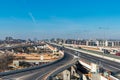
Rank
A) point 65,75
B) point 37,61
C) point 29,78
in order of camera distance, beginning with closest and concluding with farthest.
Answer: point 29,78, point 65,75, point 37,61

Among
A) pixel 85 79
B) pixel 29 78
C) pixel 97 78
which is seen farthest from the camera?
pixel 85 79

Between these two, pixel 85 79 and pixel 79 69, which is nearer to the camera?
pixel 85 79

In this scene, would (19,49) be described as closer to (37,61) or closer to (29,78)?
(37,61)

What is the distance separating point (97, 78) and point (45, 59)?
208ft

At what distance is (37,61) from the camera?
101m

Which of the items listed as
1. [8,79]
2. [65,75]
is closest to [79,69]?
[65,75]

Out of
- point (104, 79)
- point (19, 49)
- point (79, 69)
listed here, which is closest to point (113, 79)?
point (104, 79)

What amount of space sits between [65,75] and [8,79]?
A: 1831 centimetres

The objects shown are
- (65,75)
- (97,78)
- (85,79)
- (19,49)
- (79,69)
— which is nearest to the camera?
(97,78)

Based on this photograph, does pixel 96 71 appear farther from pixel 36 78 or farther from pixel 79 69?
pixel 79 69

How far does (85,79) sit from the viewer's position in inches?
1960

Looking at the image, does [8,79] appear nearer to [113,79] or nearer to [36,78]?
[36,78]

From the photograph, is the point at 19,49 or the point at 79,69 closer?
the point at 79,69

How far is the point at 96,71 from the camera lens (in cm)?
4350
